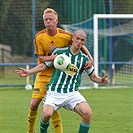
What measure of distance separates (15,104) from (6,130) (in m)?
5.26

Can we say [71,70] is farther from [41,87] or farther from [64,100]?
[41,87]

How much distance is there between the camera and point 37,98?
9844 millimetres

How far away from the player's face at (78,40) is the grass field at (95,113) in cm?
252

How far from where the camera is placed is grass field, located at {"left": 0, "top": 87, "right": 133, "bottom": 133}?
11.2 m

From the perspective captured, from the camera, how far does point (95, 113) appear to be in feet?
45.5

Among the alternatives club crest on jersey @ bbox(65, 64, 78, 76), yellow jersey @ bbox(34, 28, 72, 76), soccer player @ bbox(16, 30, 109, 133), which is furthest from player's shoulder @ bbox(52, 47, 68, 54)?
club crest on jersey @ bbox(65, 64, 78, 76)

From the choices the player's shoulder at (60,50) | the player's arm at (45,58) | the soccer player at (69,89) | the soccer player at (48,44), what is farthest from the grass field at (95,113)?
the player's shoulder at (60,50)

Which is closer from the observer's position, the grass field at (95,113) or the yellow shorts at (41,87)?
the yellow shorts at (41,87)

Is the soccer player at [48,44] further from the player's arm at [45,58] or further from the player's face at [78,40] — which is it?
the player's face at [78,40]

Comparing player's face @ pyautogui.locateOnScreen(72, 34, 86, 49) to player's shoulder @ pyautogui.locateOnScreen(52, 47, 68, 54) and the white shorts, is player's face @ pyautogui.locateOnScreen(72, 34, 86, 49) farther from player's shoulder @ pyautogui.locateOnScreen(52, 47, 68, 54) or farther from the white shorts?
the white shorts

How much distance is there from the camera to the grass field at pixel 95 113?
1125 cm

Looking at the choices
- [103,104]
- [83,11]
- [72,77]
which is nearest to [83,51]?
[72,77]

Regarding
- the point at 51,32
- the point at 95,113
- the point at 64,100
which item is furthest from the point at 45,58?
the point at 95,113

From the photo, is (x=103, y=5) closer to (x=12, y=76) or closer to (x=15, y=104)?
(x=12, y=76)
